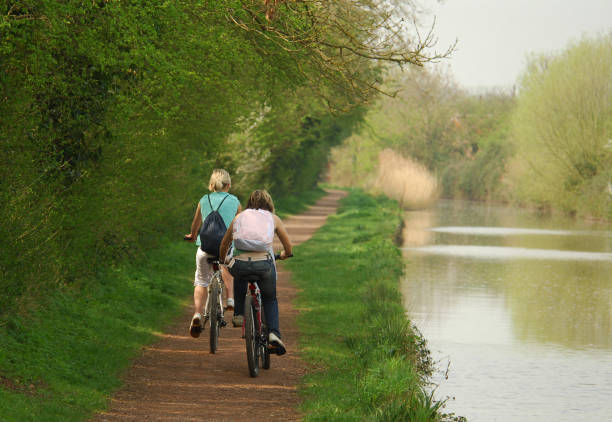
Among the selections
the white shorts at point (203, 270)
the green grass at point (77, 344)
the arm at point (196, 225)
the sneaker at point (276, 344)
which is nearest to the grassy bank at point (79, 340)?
the green grass at point (77, 344)

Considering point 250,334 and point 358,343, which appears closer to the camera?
point 250,334

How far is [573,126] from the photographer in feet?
166

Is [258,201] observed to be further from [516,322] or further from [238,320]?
[516,322]

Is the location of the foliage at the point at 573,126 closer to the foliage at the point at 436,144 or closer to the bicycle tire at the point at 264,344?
the foliage at the point at 436,144

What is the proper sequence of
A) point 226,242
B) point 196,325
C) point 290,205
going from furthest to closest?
point 290,205
point 196,325
point 226,242

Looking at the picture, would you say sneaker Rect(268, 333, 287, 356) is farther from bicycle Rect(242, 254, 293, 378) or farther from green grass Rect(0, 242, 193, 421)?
green grass Rect(0, 242, 193, 421)

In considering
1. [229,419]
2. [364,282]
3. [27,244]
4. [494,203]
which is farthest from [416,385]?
[494,203]

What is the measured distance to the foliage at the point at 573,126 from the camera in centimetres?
4953

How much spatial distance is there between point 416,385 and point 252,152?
18.3 m

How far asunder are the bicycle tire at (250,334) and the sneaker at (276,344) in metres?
0.17

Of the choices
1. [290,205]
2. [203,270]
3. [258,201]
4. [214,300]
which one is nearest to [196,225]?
[203,270]

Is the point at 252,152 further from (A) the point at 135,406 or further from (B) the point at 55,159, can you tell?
(A) the point at 135,406

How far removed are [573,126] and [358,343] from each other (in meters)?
42.5

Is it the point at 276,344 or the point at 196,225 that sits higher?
the point at 196,225
